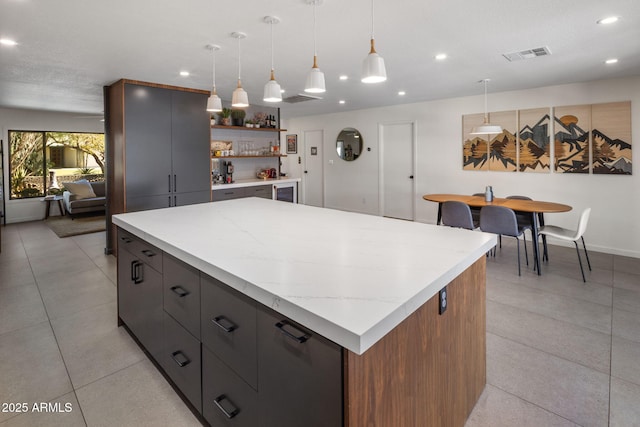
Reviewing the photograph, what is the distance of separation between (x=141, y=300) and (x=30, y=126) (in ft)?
24.2

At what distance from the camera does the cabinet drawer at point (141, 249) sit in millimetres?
2012

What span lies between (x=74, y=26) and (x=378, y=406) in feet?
10.9

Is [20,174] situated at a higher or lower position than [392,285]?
higher

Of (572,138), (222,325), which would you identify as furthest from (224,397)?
(572,138)

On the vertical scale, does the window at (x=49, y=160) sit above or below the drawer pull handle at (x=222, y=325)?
above

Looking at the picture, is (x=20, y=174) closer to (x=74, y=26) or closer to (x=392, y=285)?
(x=74, y=26)

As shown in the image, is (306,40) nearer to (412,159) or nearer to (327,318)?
(327,318)

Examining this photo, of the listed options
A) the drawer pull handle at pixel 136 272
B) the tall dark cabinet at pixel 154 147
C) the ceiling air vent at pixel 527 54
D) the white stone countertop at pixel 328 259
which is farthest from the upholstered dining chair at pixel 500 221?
the tall dark cabinet at pixel 154 147

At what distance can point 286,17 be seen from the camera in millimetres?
2545

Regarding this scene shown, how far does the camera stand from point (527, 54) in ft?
11.4

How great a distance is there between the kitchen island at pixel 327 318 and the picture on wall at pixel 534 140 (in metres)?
4.24

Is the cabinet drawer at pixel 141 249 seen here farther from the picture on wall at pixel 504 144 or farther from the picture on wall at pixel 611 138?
the picture on wall at pixel 611 138

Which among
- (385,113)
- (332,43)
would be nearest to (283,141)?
(385,113)

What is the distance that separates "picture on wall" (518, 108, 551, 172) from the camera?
17.0ft
